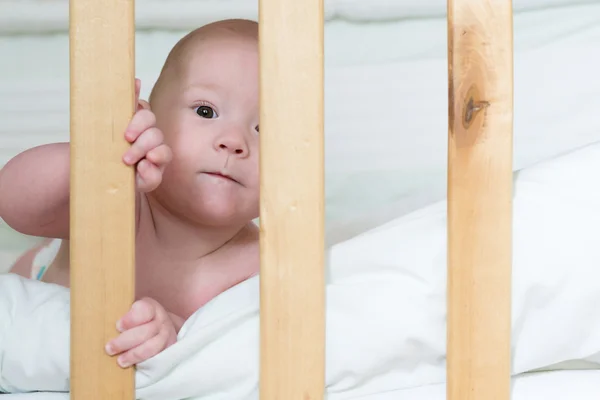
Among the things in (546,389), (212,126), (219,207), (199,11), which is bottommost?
(546,389)

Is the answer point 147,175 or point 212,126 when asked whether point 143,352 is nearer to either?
point 147,175

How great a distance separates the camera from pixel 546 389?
2.61 feet

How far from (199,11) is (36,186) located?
2.99 ft

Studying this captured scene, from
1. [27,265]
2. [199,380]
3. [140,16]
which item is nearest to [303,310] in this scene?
[199,380]

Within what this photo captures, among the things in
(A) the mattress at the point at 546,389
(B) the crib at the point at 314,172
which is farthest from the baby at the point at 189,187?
(A) the mattress at the point at 546,389

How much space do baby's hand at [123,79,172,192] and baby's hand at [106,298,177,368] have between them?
12 centimetres

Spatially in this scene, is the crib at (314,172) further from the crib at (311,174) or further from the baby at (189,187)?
the baby at (189,187)

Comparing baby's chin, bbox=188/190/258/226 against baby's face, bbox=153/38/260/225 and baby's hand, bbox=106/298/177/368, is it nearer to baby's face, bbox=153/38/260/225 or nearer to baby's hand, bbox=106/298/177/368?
baby's face, bbox=153/38/260/225

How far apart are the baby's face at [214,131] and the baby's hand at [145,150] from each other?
23cm

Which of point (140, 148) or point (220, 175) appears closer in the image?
point (140, 148)

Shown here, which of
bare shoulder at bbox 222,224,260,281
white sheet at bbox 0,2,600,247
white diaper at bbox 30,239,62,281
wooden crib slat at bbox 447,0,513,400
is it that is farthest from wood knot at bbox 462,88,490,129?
white diaper at bbox 30,239,62,281

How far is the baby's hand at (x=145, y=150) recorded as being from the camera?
0.77m

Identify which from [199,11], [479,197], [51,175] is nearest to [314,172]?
[479,197]

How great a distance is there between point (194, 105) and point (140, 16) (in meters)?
0.73
